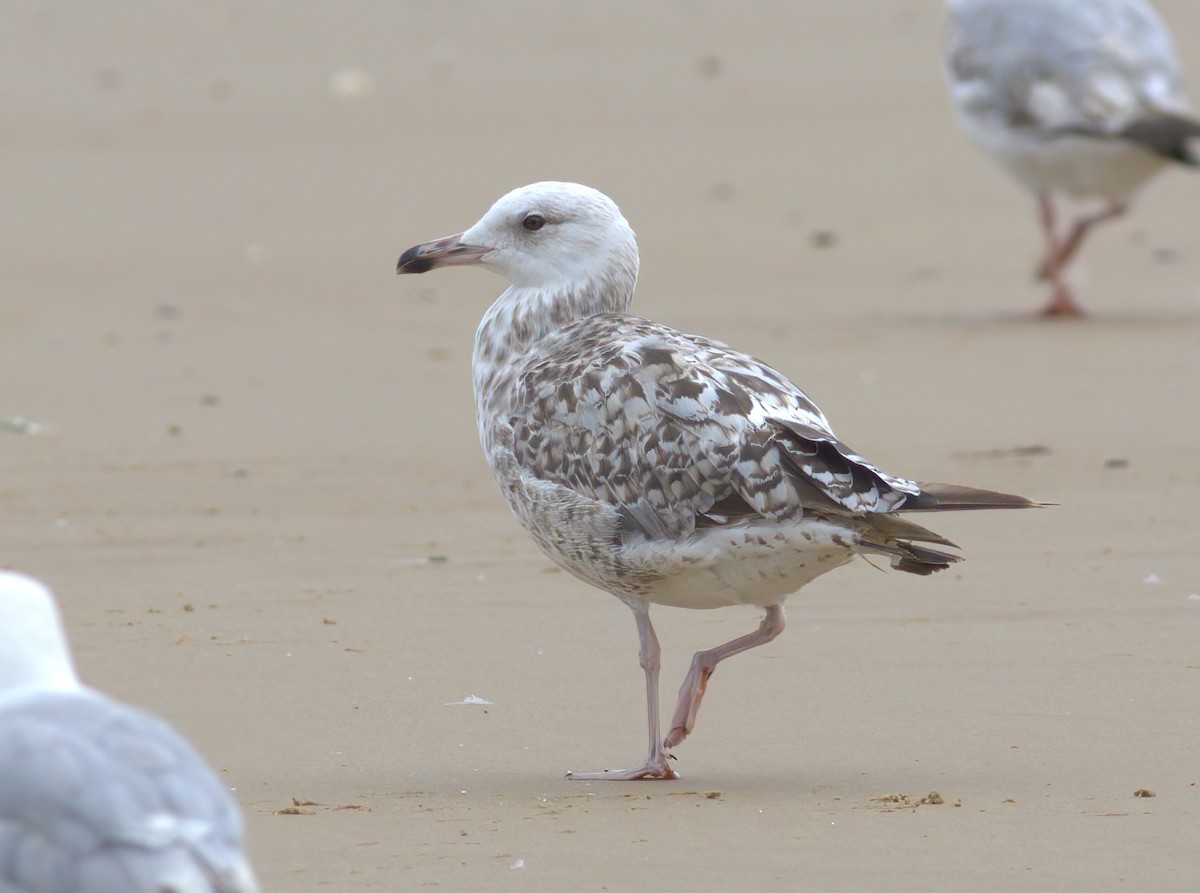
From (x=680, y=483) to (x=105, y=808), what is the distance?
92.1 inches

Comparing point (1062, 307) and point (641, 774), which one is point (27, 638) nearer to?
point (641, 774)

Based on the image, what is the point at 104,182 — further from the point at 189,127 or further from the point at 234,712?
the point at 234,712

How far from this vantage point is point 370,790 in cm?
519

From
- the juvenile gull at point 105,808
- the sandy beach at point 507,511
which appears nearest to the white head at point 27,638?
the juvenile gull at point 105,808

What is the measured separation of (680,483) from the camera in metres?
5.39

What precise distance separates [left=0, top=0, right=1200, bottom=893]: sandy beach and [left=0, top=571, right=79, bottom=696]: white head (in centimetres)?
102

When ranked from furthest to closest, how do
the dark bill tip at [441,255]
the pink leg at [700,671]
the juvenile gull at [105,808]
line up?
the dark bill tip at [441,255] → the pink leg at [700,671] → the juvenile gull at [105,808]

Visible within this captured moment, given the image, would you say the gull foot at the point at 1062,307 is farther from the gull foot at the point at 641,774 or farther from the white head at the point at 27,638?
the white head at the point at 27,638

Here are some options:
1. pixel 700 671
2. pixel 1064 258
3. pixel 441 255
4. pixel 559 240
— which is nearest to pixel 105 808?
pixel 700 671

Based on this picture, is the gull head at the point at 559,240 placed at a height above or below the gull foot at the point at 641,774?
above

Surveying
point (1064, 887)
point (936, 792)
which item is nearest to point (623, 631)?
point (936, 792)

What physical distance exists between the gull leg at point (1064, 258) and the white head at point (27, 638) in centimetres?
910

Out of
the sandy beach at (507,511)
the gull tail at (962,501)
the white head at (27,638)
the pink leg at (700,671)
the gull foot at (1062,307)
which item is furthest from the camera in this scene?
the gull foot at (1062,307)

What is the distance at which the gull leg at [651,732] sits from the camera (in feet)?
17.5
